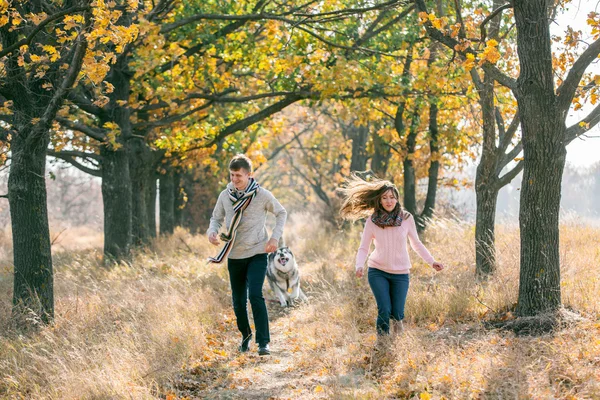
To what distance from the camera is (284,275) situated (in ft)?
33.4

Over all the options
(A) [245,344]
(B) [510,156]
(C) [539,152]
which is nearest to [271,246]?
(A) [245,344]

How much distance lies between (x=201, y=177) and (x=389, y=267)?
2071cm

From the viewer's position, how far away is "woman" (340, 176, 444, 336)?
21.7ft

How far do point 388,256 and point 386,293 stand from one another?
1.24ft

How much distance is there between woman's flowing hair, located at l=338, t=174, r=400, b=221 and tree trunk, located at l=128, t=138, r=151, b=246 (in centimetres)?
914

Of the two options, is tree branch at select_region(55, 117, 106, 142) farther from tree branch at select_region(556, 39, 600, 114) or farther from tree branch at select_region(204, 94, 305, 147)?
tree branch at select_region(556, 39, 600, 114)

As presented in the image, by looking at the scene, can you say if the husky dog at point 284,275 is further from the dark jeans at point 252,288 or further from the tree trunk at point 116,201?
the tree trunk at point 116,201

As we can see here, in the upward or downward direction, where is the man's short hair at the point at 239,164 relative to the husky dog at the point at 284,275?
upward

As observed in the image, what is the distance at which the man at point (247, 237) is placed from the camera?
22.2ft

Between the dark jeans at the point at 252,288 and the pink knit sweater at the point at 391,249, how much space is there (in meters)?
1.03

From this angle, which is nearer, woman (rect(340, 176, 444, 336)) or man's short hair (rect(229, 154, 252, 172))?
woman (rect(340, 176, 444, 336))

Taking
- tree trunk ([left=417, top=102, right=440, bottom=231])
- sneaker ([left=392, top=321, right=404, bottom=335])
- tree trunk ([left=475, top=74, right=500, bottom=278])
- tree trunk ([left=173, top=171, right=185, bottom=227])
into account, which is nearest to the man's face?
sneaker ([left=392, top=321, right=404, bottom=335])

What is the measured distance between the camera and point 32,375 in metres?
5.90

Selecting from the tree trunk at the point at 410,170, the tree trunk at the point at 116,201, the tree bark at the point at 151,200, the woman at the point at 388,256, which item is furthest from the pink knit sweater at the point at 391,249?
the tree bark at the point at 151,200
